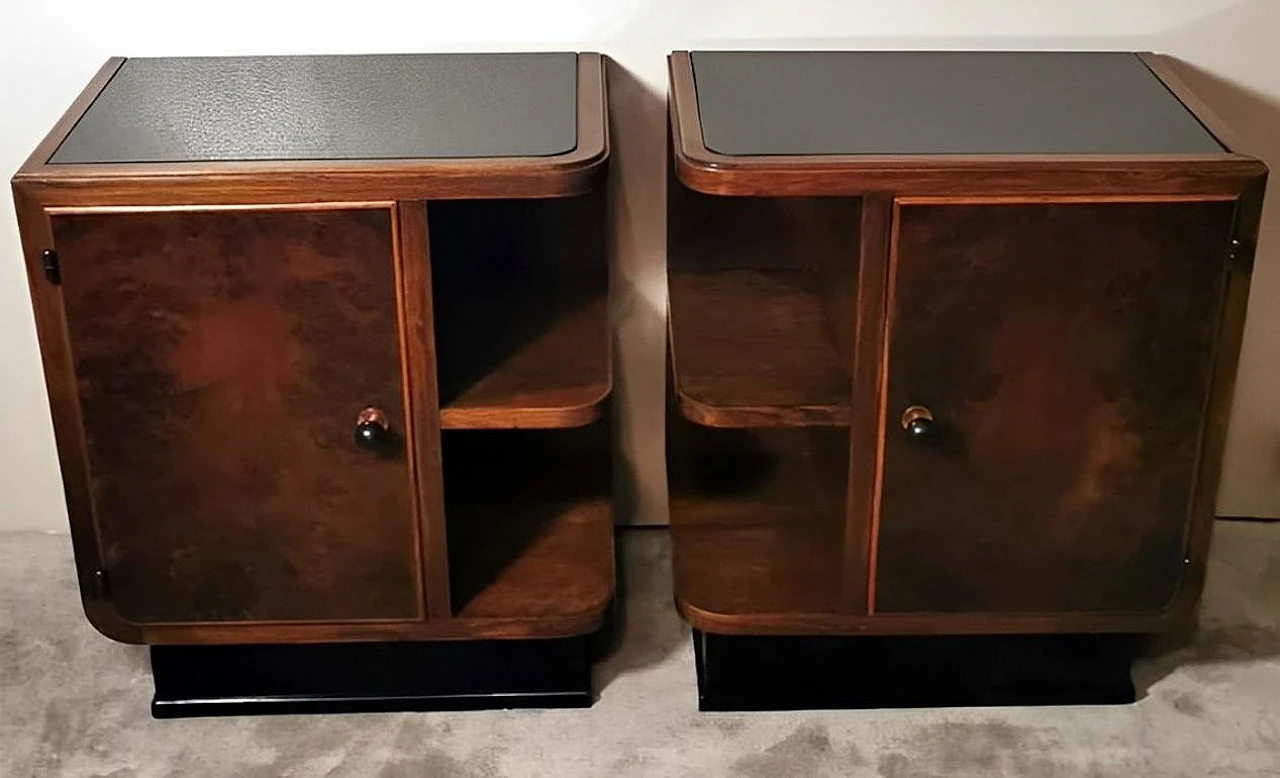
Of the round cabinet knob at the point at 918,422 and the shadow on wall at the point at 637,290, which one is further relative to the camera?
the shadow on wall at the point at 637,290

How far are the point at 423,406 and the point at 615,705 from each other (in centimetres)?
39

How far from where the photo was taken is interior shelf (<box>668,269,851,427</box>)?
4.84 ft

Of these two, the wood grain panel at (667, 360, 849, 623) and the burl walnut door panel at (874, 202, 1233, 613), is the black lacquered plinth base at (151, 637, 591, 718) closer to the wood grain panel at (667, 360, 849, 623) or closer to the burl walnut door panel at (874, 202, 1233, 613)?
the wood grain panel at (667, 360, 849, 623)

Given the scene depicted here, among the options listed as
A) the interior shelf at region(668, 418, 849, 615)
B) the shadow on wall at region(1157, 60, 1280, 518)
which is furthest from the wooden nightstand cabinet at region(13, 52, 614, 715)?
the shadow on wall at region(1157, 60, 1280, 518)

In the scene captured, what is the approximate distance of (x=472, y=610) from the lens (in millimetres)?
1544

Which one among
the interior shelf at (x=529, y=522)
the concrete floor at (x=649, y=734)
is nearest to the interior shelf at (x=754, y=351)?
the interior shelf at (x=529, y=522)

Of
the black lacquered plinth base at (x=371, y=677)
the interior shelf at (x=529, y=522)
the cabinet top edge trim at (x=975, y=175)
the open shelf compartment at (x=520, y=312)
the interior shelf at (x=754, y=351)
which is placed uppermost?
the cabinet top edge trim at (x=975, y=175)

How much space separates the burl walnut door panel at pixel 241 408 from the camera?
4.41ft

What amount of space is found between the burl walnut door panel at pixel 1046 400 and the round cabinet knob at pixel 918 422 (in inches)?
0.4

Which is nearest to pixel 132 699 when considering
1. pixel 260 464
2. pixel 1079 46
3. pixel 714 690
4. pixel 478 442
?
pixel 260 464

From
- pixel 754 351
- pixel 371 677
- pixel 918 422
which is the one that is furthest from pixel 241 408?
pixel 918 422

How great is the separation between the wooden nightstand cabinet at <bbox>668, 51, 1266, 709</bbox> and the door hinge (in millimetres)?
542

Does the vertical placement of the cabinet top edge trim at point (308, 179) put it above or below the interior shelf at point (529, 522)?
above

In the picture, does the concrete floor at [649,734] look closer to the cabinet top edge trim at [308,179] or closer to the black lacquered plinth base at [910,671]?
the black lacquered plinth base at [910,671]
